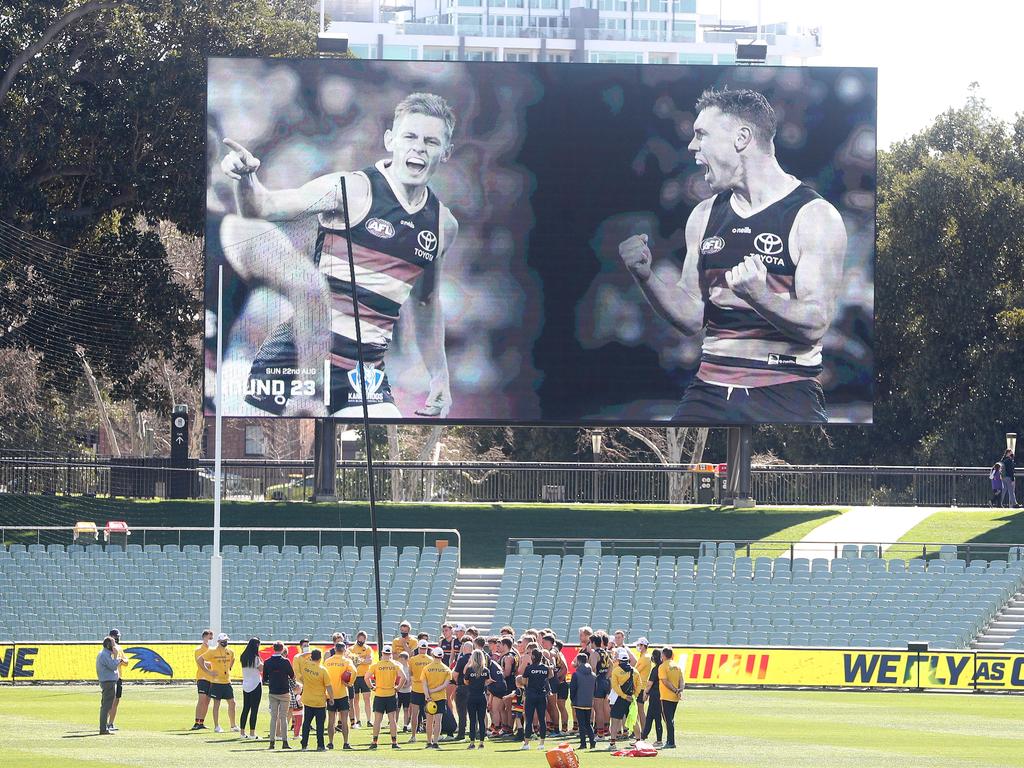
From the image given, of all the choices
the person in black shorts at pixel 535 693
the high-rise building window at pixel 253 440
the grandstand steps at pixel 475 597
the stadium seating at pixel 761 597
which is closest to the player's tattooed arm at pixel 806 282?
the stadium seating at pixel 761 597

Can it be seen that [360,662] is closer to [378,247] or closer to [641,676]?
[641,676]

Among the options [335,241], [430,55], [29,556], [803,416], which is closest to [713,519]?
[803,416]

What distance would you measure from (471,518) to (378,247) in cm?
→ 841

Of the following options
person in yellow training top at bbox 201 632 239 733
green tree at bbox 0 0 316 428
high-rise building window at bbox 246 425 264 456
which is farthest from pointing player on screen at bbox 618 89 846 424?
high-rise building window at bbox 246 425 264 456

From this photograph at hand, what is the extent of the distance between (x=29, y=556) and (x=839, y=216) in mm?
19529

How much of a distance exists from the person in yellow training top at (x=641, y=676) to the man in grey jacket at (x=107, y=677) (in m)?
6.96

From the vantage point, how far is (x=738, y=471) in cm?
4331

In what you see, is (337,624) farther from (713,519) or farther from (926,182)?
(926,182)

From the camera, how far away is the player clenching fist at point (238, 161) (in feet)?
131

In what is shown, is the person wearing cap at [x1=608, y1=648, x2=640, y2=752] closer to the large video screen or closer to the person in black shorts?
the person in black shorts

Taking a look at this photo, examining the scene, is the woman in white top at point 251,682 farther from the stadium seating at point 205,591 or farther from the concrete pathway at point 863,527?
the concrete pathway at point 863,527

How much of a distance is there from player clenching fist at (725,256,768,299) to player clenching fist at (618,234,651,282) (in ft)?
6.26

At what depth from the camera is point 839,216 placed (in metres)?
39.9

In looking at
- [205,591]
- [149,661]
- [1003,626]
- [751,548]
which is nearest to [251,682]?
[149,661]
